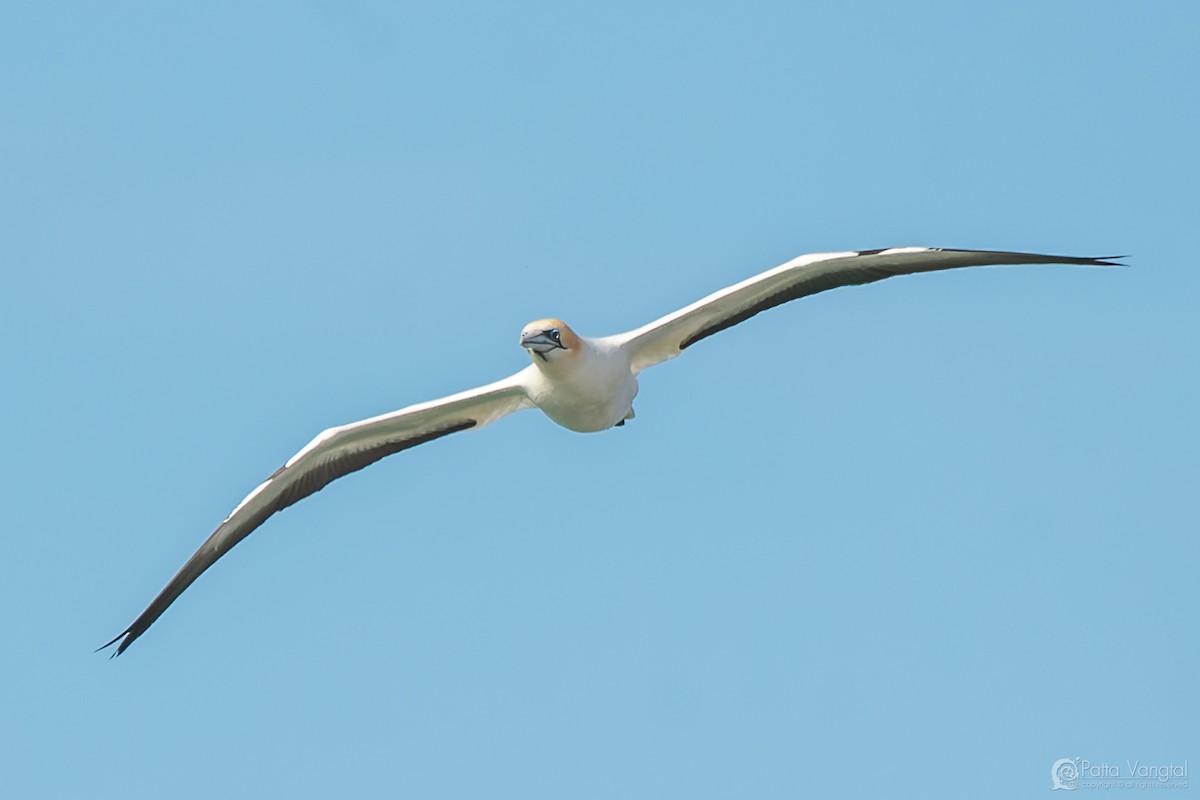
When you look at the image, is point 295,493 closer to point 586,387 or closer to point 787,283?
point 586,387

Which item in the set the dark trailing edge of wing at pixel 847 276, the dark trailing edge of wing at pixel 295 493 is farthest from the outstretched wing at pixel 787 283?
the dark trailing edge of wing at pixel 295 493

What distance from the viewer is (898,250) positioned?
1853 cm

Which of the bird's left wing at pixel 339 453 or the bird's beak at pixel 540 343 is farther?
the bird's left wing at pixel 339 453

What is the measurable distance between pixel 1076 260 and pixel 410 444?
7272 mm

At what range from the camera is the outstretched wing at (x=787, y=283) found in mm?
18547

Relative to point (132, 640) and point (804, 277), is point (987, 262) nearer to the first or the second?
point (804, 277)

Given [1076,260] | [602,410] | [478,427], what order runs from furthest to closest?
1. [478,427]
2. [602,410]
3. [1076,260]

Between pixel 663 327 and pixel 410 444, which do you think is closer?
pixel 663 327

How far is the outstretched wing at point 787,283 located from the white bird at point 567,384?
10 millimetres

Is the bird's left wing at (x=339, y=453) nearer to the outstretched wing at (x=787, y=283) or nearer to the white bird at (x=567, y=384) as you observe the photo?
the white bird at (x=567, y=384)

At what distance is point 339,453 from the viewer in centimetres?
2050

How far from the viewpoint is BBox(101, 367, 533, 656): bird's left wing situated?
65.4ft

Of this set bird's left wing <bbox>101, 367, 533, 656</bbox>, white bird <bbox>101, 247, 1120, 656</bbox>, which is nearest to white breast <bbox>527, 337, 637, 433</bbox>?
white bird <bbox>101, 247, 1120, 656</bbox>

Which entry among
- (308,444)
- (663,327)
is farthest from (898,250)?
(308,444)
